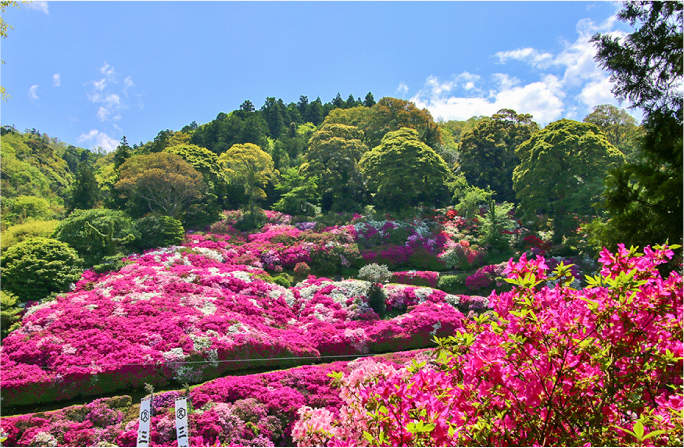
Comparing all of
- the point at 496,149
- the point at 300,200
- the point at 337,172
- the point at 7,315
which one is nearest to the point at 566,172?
the point at 496,149

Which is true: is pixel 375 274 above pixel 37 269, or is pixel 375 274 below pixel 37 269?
below

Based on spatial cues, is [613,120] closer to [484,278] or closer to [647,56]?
[484,278]

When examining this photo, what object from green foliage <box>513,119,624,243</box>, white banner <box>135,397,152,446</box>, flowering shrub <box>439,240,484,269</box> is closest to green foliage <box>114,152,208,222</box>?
flowering shrub <box>439,240,484,269</box>

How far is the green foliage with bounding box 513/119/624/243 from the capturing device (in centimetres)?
1827

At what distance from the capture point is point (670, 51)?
18.8ft

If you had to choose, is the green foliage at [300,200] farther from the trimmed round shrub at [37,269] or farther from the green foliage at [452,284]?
the trimmed round shrub at [37,269]

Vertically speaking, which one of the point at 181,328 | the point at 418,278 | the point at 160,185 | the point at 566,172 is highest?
the point at 160,185

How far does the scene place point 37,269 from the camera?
1175cm

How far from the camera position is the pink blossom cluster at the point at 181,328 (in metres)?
8.16

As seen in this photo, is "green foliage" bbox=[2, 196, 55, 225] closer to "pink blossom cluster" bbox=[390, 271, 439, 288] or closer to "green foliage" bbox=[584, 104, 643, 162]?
"pink blossom cluster" bbox=[390, 271, 439, 288]

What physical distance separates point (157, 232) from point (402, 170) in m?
13.8

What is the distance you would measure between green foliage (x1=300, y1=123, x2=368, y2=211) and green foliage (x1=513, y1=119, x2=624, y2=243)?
35.6ft

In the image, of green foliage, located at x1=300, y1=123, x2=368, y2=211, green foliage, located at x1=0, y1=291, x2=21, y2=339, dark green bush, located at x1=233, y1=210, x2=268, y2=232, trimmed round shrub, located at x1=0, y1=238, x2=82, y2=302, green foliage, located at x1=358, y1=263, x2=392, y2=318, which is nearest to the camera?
green foliage, located at x1=0, y1=291, x2=21, y2=339

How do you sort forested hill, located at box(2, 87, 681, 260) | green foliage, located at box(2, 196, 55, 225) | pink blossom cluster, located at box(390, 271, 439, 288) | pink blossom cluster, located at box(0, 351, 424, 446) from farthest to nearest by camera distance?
1. green foliage, located at box(2, 196, 55, 225)
2. forested hill, located at box(2, 87, 681, 260)
3. pink blossom cluster, located at box(390, 271, 439, 288)
4. pink blossom cluster, located at box(0, 351, 424, 446)
